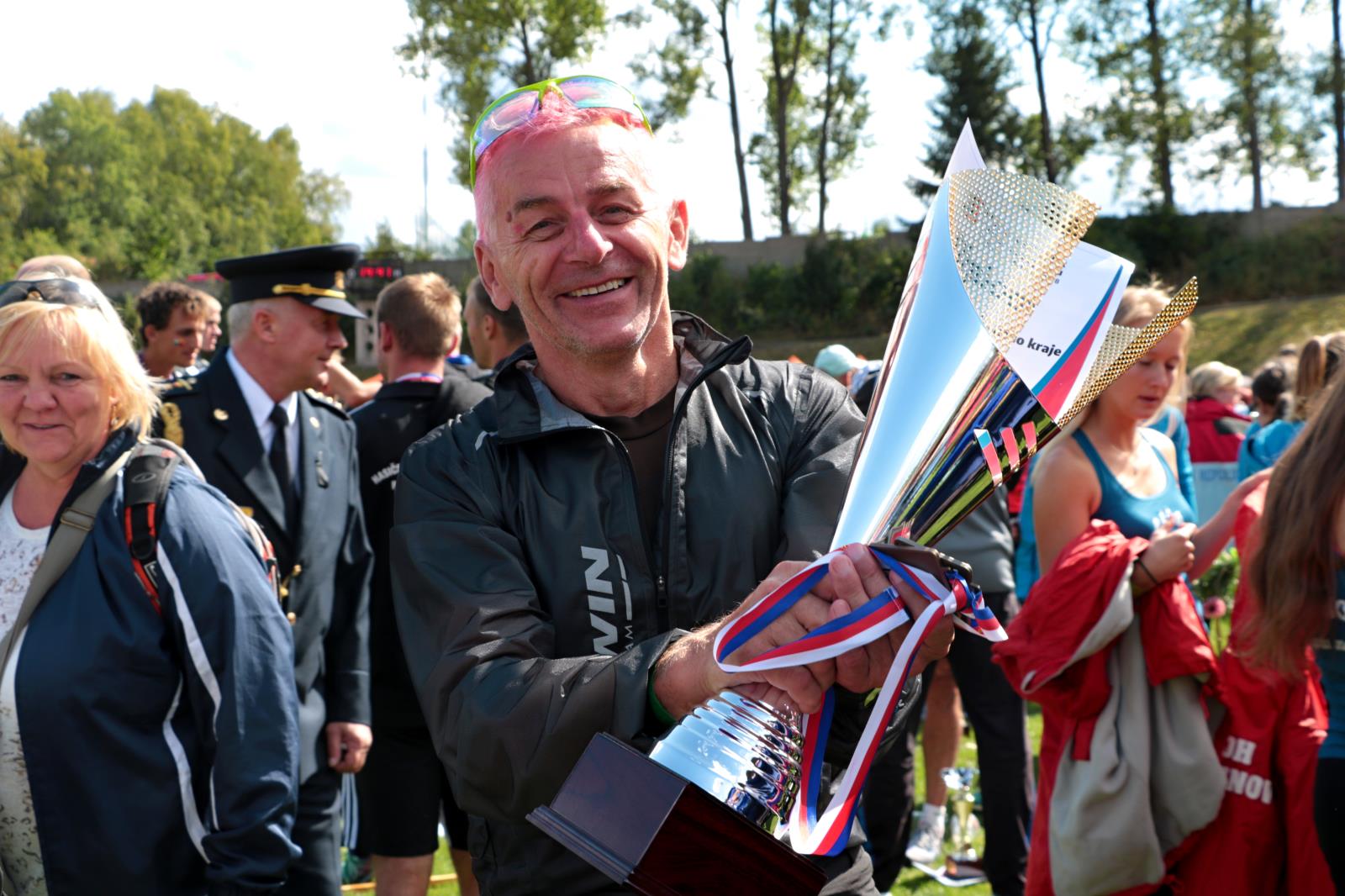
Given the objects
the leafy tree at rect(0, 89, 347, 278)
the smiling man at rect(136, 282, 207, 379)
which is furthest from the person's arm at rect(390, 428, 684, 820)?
the leafy tree at rect(0, 89, 347, 278)

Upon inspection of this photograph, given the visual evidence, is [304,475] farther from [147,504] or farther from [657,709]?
[657,709]

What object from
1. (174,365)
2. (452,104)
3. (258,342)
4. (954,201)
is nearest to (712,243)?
(452,104)

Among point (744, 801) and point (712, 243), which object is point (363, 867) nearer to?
point (744, 801)

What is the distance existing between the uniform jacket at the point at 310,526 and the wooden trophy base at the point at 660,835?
2577 millimetres

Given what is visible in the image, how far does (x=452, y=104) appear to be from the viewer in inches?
1398

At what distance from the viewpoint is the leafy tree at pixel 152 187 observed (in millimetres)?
58438

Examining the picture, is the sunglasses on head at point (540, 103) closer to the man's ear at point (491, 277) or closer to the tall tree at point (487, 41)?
the man's ear at point (491, 277)

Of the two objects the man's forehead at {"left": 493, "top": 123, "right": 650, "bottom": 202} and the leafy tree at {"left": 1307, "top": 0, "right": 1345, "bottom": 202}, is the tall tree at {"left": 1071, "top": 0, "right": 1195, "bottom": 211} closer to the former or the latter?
the leafy tree at {"left": 1307, "top": 0, "right": 1345, "bottom": 202}

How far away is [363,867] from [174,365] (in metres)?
3.01

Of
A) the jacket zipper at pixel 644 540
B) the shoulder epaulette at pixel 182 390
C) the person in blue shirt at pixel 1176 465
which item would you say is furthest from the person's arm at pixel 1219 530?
the shoulder epaulette at pixel 182 390

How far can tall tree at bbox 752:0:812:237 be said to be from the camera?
36781 millimetres

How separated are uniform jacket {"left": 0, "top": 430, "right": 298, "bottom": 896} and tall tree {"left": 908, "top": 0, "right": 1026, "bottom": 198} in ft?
119

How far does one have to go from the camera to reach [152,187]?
67562 mm

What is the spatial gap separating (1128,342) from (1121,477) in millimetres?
2551
